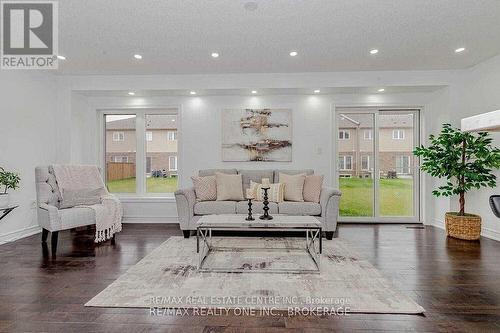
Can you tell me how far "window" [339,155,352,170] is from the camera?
207 inches

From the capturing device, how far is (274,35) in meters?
3.31

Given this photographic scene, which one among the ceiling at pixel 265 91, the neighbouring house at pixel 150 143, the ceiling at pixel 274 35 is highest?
the ceiling at pixel 274 35

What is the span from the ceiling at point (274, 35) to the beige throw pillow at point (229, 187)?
1.75m

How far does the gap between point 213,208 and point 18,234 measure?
2824 mm

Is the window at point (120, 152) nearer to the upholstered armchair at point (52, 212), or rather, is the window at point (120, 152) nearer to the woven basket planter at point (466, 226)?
the upholstered armchair at point (52, 212)

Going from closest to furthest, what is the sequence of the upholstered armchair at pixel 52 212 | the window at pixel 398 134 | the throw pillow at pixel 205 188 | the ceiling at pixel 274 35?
the ceiling at pixel 274 35 < the upholstered armchair at pixel 52 212 < the throw pillow at pixel 205 188 < the window at pixel 398 134

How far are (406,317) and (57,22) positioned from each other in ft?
13.9

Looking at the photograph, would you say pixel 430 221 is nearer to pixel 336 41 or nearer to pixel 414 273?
pixel 414 273

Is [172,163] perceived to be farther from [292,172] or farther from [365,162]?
[365,162]

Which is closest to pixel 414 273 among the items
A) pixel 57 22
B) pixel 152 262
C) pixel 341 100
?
pixel 152 262

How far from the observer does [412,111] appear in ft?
17.2

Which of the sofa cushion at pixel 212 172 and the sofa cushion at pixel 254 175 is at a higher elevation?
the sofa cushion at pixel 212 172

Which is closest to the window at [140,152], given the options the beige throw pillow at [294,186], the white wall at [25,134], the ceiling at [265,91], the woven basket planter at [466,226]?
the ceiling at [265,91]

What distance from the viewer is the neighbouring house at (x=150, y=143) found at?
5.39 meters
